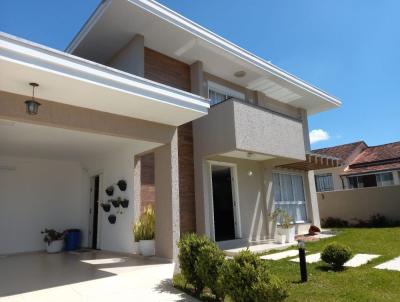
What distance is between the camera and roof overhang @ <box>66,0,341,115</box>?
1002 cm

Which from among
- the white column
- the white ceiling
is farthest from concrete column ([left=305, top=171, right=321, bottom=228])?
the white ceiling

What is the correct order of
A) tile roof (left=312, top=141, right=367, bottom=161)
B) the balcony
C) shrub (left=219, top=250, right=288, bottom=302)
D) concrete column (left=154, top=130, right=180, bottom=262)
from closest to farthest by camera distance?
shrub (left=219, top=250, right=288, bottom=302)
concrete column (left=154, top=130, right=180, bottom=262)
the balcony
tile roof (left=312, top=141, right=367, bottom=161)

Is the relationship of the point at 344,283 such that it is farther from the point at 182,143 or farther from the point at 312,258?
the point at 182,143

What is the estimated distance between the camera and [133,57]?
1124cm

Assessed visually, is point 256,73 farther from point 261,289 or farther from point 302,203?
point 261,289

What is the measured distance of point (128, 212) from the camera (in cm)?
1048

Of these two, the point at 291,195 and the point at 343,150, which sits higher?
the point at 343,150

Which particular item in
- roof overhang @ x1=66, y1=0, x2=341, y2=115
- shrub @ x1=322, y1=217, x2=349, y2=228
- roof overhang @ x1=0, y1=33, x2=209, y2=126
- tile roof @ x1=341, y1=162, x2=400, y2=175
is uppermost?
roof overhang @ x1=66, y1=0, x2=341, y2=115

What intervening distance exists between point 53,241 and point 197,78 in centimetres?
835

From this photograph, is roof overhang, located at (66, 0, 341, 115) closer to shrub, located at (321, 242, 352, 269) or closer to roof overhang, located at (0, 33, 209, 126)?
roof overhang, located at (0, 33, 209, 126)

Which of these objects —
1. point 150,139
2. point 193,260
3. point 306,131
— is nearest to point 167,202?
point 150,139

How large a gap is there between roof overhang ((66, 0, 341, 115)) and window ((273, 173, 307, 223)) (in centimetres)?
450

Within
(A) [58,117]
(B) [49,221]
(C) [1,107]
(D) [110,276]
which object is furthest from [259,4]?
(B) [49,221]

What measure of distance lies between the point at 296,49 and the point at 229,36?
347cm
